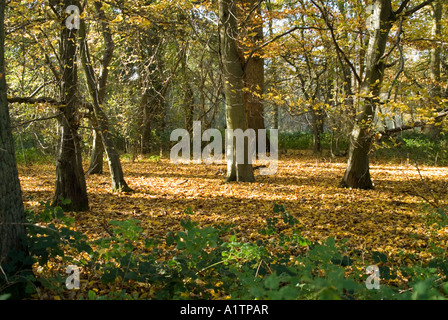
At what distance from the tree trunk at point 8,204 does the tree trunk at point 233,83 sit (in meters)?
6.11

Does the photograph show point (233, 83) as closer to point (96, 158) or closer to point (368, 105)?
point (368, 105)

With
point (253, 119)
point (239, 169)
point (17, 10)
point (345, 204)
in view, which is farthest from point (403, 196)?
point (17, 10)

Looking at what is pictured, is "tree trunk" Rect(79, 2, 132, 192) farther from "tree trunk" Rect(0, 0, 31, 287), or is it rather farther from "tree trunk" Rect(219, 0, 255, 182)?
"tree trunk" Rect(0, 0, 31, 287)

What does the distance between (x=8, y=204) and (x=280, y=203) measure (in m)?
5.58

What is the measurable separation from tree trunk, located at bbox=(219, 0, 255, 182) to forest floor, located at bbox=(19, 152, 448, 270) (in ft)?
1.51

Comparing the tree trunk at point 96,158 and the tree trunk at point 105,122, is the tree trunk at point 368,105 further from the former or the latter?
the tree trunk at point 96,158

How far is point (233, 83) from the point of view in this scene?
9.16m

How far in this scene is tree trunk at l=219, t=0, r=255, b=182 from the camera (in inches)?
342

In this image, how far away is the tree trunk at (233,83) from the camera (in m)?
8.68

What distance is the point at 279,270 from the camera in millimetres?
2674

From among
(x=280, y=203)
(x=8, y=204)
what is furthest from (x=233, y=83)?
(x=8, y=204)

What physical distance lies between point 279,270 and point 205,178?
8161 mm

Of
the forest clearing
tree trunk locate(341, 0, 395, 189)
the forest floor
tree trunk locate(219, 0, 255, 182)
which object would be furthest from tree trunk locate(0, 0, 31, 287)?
tree trunk locate(341, 0, 395, 189)

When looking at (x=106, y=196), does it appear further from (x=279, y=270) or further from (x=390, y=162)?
(x=390, y=162)
